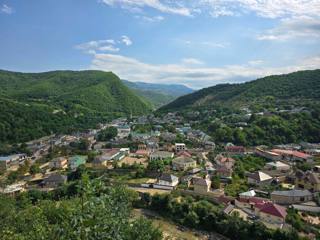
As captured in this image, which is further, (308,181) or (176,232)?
(308,181)

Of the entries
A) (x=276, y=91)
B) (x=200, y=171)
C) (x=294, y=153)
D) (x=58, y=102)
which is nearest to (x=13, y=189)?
(x=200, y=171)

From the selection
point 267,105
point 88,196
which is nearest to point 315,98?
point 267,105

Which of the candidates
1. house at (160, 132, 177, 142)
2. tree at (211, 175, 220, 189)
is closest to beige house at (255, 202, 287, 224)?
tree at (211, 175, 220, 189)

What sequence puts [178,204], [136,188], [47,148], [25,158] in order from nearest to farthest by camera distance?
[178,204] → [136,188] → [25,158] → [47,148]

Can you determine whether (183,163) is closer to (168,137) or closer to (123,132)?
(168,137)

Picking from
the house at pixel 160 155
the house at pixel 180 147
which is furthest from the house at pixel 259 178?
the house at pixel 180 147

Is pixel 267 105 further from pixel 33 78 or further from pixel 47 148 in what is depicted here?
pixel 33 78
